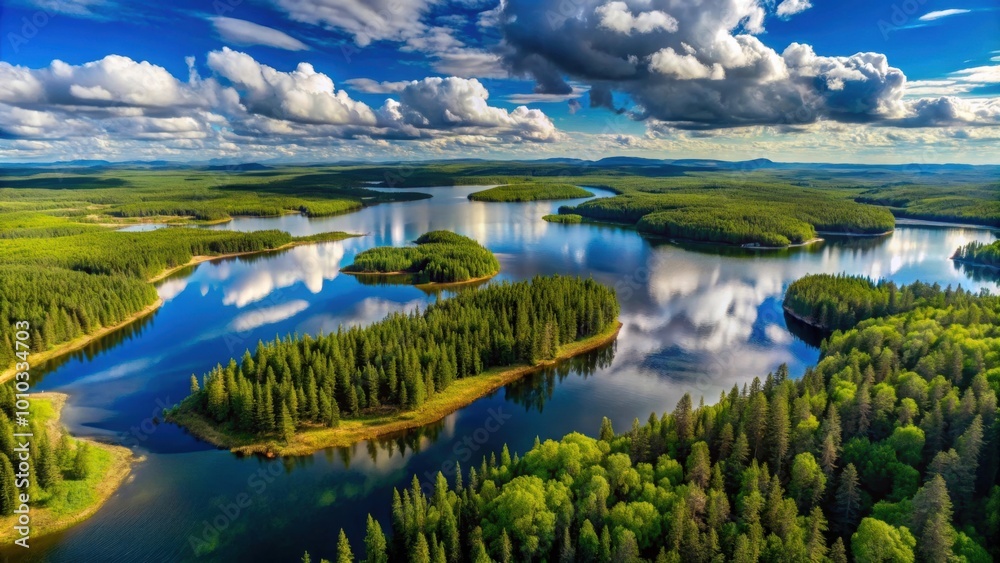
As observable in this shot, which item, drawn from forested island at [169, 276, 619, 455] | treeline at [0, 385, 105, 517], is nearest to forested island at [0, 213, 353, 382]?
treeline at [0, 385, 105, 517]

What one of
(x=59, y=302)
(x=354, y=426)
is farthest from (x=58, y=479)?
(x=59, y=302)

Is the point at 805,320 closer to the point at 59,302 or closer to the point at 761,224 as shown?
the point at 761,224

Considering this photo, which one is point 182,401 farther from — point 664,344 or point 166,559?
point 664,344

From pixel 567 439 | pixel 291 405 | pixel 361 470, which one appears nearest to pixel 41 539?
pixel 291 405

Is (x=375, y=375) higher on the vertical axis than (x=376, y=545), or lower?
higher

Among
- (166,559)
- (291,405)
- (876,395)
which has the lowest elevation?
(166,559)

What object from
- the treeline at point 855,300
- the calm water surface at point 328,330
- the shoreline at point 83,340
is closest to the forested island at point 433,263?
the calm water surface at point 328,330
